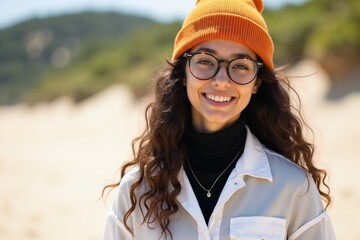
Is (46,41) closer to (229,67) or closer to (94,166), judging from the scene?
(94,166)

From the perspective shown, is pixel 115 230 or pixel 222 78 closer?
pixel 222 78

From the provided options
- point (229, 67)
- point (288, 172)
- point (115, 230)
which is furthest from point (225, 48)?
point (115, 230)

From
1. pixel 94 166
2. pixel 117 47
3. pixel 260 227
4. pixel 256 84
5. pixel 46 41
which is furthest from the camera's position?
pixel 46 41

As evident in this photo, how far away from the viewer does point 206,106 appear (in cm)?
192

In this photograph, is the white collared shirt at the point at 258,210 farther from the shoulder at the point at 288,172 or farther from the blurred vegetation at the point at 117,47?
the blurred vegetation at the point at 117,47

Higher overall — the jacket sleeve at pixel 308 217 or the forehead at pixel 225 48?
the forehead at pixel 225 48

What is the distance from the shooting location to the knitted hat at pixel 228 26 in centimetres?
186

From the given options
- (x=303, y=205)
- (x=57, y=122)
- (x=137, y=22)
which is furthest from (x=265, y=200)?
(x=137, y=22)

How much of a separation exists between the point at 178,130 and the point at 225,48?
42 cm

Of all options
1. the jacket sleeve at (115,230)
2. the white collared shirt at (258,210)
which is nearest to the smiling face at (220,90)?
the white collared shirt at (258,210)

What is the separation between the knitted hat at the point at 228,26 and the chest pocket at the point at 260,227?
0.64 metres

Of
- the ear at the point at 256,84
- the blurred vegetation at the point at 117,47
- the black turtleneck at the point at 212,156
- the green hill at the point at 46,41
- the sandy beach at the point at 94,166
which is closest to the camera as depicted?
the black turtleneck at the point at 212,156

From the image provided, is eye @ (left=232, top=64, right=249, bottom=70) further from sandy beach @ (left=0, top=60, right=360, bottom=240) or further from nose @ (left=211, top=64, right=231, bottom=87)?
sandy beach @ (left=0, top=60, right=360, bottom=240)

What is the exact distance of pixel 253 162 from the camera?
Answer: 74.9 inches
